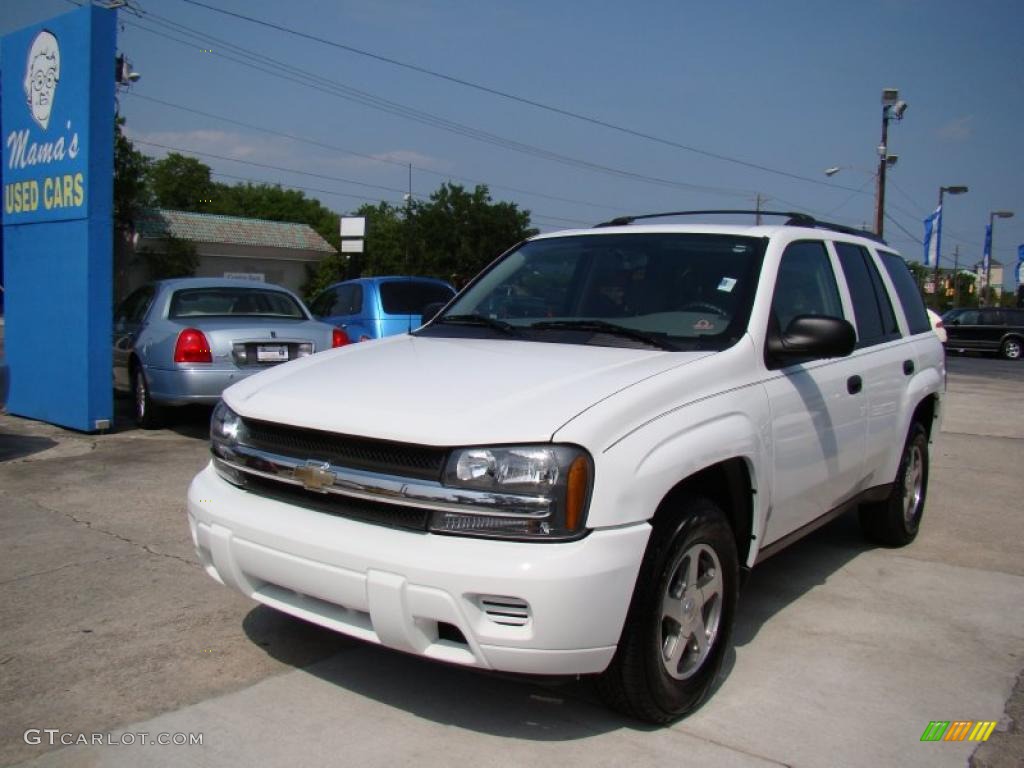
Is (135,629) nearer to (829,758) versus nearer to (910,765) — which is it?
(829,758)

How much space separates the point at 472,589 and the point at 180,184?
83.5m

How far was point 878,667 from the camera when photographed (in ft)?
12.6

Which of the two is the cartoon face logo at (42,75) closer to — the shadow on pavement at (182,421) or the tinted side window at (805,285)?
the shadow on pavement at (182,421)

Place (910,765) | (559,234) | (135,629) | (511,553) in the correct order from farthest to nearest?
(559,234) → (135,629) → (910,765) → (511,553)

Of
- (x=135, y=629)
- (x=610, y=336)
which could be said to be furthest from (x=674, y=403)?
(x=135, y=629)

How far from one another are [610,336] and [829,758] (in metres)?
1.76

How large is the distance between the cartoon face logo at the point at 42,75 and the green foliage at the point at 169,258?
97.2ft

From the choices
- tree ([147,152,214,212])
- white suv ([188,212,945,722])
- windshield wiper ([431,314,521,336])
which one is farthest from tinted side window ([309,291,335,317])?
tree ([147,152,214,212])

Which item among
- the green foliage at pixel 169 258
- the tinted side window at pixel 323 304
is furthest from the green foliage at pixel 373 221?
the tinted side window at pixel 323 304

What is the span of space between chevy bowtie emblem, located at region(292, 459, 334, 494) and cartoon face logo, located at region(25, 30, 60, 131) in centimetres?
755

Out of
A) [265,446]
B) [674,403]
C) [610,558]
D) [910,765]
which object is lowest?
[910,765]

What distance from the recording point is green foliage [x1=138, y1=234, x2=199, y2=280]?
3781 cm

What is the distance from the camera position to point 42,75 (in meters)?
9.13

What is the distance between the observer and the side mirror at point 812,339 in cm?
372
